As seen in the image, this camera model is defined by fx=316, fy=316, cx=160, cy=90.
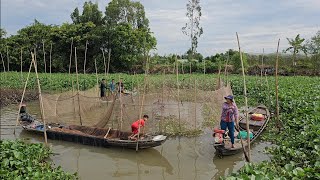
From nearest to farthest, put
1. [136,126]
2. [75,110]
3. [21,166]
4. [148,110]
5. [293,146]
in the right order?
[21,166] → [293,146] → [136,126] → [148,110] → [75,110]

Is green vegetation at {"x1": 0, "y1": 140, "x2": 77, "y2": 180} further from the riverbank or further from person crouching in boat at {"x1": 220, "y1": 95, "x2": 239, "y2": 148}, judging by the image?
the riverbank

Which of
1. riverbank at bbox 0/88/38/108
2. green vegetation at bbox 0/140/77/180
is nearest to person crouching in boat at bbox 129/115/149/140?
green vegetation at bbox 0/140/77/180

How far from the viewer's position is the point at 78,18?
33.7 metres

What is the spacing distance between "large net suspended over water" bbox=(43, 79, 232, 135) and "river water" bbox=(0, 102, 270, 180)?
60cm

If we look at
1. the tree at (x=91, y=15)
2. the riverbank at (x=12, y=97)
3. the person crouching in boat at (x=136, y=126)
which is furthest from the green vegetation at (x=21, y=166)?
the tree at (x=91, y=15)

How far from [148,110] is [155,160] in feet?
6.21

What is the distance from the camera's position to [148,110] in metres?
9.29

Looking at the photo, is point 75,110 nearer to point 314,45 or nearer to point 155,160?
point 155,160

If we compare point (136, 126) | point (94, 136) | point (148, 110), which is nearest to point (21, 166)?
point (94, 136)

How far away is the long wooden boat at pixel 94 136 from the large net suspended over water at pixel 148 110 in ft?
0.78

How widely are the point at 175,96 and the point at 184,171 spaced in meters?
4.18

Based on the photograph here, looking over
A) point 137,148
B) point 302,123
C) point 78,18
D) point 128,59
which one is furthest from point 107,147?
point 78,18

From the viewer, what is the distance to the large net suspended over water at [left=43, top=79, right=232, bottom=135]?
8867mm

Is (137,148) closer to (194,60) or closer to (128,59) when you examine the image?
(128,59)
